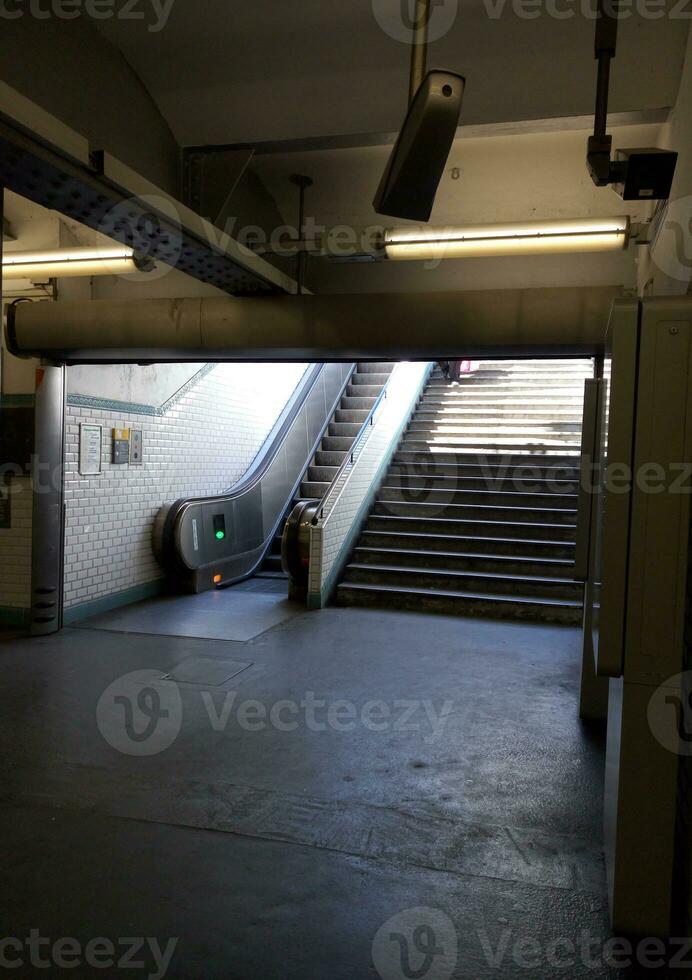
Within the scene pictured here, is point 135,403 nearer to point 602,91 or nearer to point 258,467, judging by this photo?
point 258,467

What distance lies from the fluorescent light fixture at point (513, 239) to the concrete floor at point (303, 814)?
2868 millimetres

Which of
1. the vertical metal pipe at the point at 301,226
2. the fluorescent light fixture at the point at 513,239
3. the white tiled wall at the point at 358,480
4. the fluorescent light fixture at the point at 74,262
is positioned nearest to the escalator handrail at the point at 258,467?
the white tiled wall at the point at 358,480

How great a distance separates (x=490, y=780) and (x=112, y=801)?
71.8 inches

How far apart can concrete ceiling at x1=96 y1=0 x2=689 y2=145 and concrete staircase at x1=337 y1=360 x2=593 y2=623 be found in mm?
4902

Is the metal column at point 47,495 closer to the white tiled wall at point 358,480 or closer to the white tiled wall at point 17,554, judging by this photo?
the white tiled wall at point 17,554

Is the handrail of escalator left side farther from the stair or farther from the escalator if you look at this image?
the stair

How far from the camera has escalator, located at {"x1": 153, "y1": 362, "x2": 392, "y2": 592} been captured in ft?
26.3

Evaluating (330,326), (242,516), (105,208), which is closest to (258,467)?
(242,516)

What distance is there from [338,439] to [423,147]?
330 inches

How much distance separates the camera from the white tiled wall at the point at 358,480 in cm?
746

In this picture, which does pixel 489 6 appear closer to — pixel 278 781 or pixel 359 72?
pixel 359 72

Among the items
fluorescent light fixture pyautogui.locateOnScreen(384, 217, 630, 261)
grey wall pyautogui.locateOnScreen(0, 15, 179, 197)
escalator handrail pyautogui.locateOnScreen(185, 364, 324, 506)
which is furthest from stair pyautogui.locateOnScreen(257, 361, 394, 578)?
grey wall pyautogui.locateOnScreen(0, 15, 179, 197)

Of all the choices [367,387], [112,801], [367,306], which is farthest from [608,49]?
[367,387]

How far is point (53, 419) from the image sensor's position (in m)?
6.19
